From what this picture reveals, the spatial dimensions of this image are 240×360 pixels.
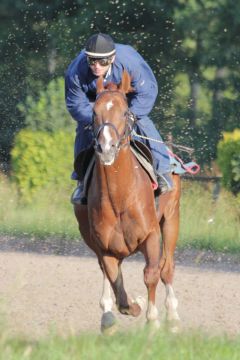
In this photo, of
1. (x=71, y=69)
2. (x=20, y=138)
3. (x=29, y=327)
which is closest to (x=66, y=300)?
(x=29, y=327)

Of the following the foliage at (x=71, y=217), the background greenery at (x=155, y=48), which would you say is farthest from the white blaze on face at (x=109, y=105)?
the background greenery at (x=155, y=48)

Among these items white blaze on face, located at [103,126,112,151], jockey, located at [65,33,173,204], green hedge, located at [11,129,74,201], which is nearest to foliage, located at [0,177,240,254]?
green hedge, located at [11,129,74,201]

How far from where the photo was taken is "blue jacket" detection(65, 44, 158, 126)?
920cm

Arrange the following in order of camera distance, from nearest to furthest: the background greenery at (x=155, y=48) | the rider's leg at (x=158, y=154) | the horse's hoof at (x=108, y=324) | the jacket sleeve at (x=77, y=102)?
the horse's hoof at (x=108, y=324) < the jacket sleeve at (x=77, y=102) < the rider's leg at (x=158, y=154) < the background greenery at (x=155, y=48)

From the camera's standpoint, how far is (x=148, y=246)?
8.84 meters

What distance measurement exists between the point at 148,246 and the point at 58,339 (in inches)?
69.1

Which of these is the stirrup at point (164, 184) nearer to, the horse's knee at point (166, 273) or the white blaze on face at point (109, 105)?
the horse's knee at point (166, 273)

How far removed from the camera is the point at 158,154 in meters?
9.85

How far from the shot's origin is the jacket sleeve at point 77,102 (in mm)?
9070

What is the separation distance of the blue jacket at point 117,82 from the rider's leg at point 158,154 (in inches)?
15.5

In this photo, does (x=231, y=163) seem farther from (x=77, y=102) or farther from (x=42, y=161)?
(x=77, y=102)

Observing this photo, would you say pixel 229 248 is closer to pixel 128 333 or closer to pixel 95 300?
pixel 95 300

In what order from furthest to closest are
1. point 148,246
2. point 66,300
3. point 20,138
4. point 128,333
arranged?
point 20,138 < point 66,300 < point 148,246 < point 128,333

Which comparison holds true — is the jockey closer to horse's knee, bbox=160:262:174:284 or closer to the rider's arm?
the rider's arm
